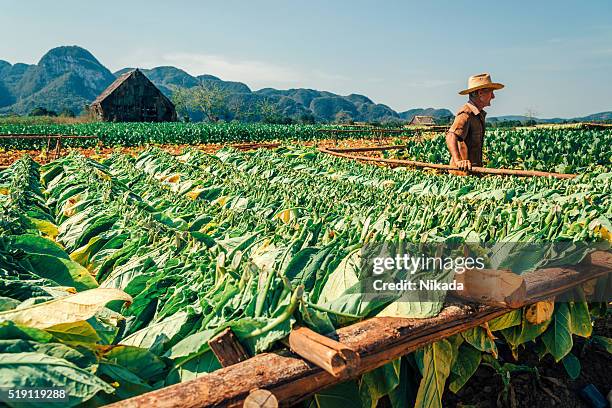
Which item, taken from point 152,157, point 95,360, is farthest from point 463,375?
point 152,157

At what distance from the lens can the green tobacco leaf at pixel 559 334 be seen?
2488 mm

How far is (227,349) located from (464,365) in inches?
57.4

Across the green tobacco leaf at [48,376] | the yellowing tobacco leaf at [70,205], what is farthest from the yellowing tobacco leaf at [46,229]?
the green tobacco leaf at [48,376]

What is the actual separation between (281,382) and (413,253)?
1008 mm

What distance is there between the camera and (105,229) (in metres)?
3.48

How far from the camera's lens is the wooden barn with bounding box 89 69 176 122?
2025 inches

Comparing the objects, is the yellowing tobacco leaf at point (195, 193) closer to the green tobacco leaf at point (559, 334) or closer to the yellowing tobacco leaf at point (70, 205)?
the yellowing tobacco leaf at point (70, 205)

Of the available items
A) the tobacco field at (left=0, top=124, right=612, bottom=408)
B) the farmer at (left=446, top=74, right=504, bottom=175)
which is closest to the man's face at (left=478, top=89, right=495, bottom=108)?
the farmer at (left=446, top=74, right=504, bottom=175)

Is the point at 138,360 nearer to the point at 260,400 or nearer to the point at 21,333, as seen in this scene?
the point at 21,333

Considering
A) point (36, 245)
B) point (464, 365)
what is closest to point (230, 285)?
point (464, 365)

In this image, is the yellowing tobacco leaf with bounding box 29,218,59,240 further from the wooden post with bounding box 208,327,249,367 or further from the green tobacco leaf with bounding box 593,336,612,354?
the green tobacco leaf with bounding box 593,336,612,354

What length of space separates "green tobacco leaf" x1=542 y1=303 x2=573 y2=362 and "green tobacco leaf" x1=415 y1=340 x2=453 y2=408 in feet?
2.48

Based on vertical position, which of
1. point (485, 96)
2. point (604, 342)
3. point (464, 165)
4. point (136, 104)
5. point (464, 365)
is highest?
point (136, 104)

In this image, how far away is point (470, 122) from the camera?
742 centimetres
